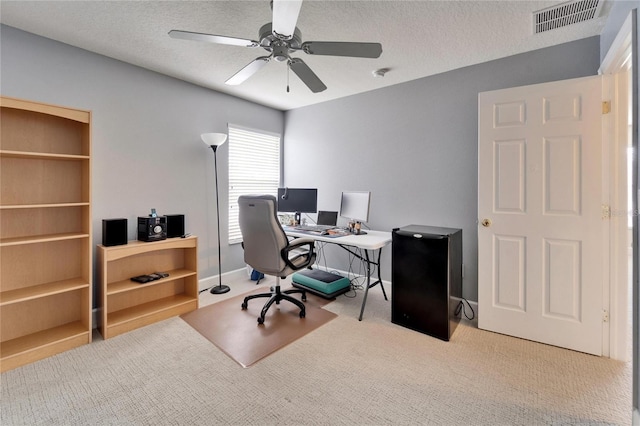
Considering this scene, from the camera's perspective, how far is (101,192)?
2750mm

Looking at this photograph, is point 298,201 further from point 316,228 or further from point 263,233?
point 263,233

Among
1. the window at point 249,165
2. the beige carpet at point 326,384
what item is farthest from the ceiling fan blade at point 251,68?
the beige carpet at point 326,384

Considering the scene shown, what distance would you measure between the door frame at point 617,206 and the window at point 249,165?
145 inches

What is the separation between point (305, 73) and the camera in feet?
7.06

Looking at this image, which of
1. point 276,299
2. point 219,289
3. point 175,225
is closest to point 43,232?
point 175,225

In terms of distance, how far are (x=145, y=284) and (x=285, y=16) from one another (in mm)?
2540

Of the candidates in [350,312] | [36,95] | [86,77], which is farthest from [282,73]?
[350,312]

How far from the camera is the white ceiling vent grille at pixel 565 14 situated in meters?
1.95

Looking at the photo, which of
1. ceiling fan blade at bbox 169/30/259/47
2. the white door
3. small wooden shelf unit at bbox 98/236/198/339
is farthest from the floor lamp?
the white door

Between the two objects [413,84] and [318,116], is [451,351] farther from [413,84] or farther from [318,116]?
[318,116]

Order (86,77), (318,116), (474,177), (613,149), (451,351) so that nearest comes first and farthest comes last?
(613,149)
(451,351)
(86,77)
(474,177)
(318,116)

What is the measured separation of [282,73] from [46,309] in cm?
303

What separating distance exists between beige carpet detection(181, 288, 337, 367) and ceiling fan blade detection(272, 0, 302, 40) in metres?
2.20

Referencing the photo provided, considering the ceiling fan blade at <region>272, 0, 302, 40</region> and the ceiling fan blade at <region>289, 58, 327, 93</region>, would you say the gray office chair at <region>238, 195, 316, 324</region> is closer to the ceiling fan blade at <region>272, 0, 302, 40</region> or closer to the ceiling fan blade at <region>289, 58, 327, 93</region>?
the ceiling fan blade at <region>289, 58, 327, 93</region>
